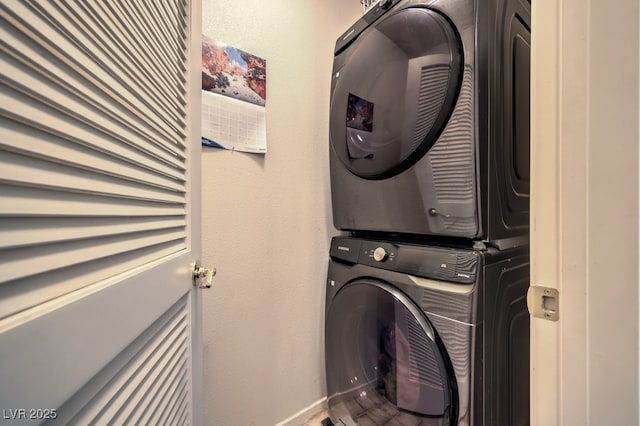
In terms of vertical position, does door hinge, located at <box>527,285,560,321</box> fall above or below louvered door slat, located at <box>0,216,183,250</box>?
below

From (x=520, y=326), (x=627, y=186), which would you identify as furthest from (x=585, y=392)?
(x=520, y=326)

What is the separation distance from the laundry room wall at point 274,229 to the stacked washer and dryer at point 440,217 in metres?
0.28

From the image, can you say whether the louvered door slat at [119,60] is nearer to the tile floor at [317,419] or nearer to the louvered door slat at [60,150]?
the louvered door slat at [60,150]

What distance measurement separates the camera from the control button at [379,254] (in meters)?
0.88

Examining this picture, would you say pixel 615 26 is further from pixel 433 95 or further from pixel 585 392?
pixel 585 392

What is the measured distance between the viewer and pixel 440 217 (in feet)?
2.48

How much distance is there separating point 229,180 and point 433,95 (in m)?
0.77

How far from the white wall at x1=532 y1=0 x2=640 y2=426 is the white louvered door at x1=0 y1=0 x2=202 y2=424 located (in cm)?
66

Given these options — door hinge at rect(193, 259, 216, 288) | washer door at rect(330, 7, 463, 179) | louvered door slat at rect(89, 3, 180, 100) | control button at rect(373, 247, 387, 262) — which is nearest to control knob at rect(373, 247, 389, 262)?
control button at rect(373, 247, 387, 262)

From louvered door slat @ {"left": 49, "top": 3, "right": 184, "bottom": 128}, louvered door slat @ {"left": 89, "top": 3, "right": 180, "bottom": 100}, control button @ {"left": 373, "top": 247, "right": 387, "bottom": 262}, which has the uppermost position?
louvered door slat @ {"left": 89, "top": 3, "right": 180, "bottom": 100}

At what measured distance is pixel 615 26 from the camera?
0.35 metres

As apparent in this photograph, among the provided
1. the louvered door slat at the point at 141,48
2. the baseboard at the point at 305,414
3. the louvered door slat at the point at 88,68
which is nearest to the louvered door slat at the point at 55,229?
the louvered door slat at the point at 88,68

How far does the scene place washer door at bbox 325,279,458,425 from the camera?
28.2 inches

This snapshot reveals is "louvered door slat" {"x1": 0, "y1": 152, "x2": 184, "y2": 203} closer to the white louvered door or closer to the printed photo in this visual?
the white louvered door
